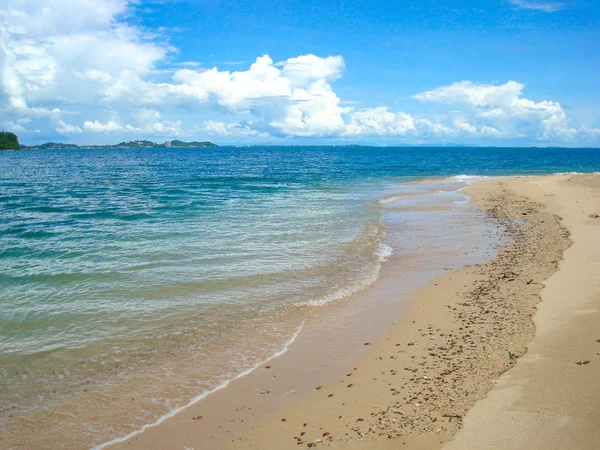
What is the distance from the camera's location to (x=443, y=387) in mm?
6969

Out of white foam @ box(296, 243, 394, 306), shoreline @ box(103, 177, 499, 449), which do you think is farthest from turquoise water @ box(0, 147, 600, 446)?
shoreline @ box(103, 177, 499, 449)

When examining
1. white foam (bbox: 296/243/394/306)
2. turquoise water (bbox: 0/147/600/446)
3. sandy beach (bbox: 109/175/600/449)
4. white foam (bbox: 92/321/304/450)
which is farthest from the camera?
white foam (bbox: 296/243/394/306)

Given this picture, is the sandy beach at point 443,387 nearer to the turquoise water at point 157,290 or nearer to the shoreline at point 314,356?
the shoreline at point 314,356

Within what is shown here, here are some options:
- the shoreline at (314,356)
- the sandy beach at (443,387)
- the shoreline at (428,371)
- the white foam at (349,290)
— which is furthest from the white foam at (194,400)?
the white foam at (349,290)

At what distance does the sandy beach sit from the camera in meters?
5.84

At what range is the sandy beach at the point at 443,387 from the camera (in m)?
5.84

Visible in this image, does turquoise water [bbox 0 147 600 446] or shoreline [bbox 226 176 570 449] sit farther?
turquoise water [bbox 0 147 600 446]

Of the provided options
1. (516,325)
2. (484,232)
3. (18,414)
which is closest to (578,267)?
(516,325)

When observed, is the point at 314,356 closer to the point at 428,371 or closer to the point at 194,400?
the point at 428,371

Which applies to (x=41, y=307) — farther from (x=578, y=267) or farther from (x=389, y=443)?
(x=578, y=267)

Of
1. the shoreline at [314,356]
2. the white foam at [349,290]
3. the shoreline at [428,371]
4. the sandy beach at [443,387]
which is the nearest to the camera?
the sandy beach at [443,387]

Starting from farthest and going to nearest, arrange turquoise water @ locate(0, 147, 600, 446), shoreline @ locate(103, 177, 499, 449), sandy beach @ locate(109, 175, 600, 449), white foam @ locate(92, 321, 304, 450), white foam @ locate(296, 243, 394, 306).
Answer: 1. white foam @ locate(296, 243, 394, 306)
2. turquoise water @ locate(0, 147, 600, 446)
3. shoreline @ locate(103, 177, 499, 449)
4. white foam @ locate(92, 321, 304, 450)
5. sandy beach @ locate(109, 175, 600, 449)

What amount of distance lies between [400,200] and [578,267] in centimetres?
2154

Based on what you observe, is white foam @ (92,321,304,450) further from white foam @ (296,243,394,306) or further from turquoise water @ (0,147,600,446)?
white foam @ (296,243,394,306)
